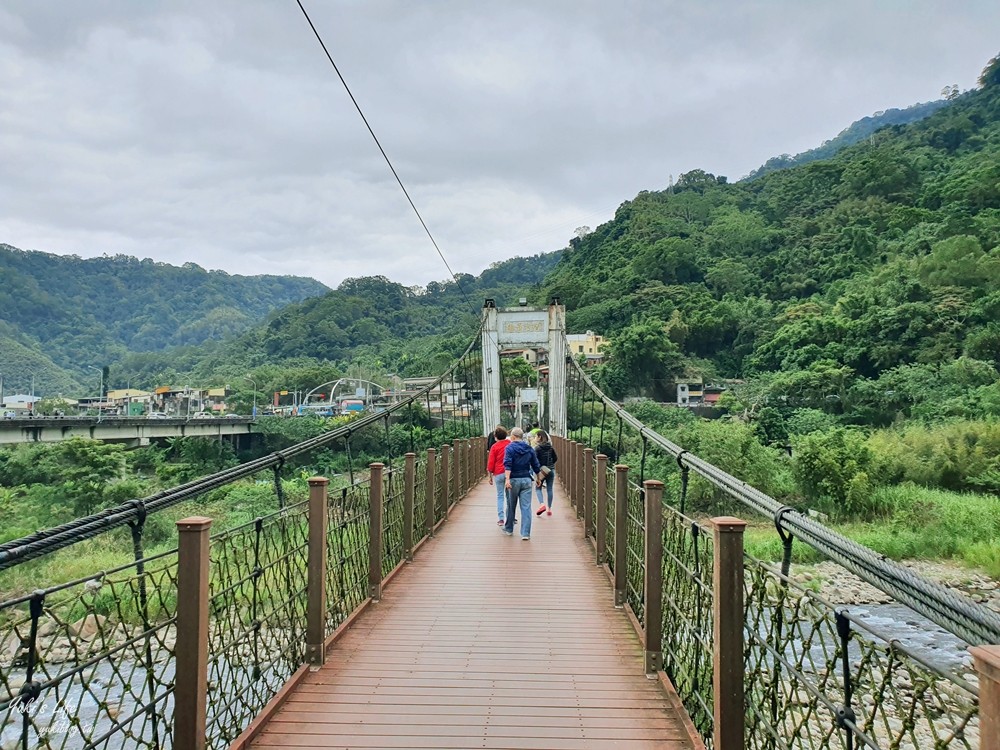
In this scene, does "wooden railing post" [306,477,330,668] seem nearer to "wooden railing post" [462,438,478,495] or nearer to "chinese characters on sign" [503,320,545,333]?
"wooden railing post" [462,438,478,495]

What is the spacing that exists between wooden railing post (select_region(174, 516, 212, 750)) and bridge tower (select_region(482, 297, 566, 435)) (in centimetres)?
1121

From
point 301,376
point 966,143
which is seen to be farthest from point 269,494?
point 966,143

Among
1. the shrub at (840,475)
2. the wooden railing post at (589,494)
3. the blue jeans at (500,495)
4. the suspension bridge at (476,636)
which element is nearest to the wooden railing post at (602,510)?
the suspension bridge at (476,636)

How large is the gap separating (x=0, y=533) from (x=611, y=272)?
35.0 metres

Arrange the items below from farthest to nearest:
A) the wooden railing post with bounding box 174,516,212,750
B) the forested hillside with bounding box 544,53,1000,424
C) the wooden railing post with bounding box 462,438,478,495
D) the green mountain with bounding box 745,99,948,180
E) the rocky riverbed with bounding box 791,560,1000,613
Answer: the green mountain with bounding box 745,99,948,180 → the forested hillside with bounding box 544,53,1000,424 → the rocky riverbed with bounding box 791,560,1000,613 → the wooden railing post with bounding box 462,438,478,495 → the wooden railing post with bounding box 174,516,212,750

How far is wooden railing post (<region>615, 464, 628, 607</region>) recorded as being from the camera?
3084 mm

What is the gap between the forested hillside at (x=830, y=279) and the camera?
21.7m

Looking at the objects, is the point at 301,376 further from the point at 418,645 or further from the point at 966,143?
the point at 966,143

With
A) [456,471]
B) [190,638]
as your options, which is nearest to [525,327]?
[456,471]

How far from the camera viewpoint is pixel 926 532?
39.6 ft

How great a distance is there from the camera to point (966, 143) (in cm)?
4306

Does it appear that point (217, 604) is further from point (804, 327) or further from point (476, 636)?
point (804, 327)

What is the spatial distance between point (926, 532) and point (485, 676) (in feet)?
41.2

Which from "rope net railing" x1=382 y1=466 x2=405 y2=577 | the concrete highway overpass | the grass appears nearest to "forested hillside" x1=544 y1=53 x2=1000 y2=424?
the grass
